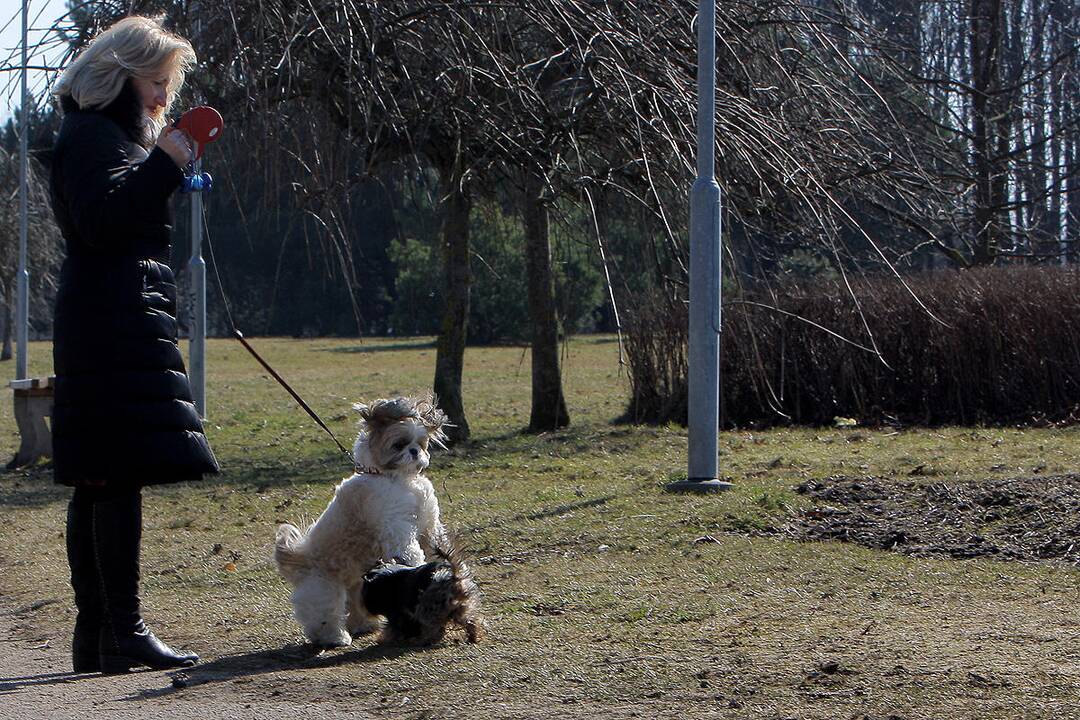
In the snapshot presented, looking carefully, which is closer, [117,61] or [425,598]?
[117,61]

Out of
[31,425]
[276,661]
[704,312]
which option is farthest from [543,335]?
[276,661]

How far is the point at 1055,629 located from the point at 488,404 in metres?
15.1

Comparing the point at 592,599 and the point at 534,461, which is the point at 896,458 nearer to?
the point at 534,461

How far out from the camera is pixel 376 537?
18.3 ft

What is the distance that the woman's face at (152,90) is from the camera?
512 centimetres

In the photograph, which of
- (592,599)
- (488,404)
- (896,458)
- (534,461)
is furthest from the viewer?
(488,404)

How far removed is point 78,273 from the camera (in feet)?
16.4

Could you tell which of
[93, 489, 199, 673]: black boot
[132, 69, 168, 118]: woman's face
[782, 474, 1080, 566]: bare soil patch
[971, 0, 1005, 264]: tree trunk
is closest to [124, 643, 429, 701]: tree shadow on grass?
[93, 489, 199, 673]: black boot

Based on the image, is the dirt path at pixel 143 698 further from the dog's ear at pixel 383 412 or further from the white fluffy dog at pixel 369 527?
the dog's ear at pixel 383 412

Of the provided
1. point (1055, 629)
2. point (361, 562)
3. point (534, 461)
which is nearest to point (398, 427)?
point (361, 562)

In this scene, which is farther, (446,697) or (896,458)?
(896,458)

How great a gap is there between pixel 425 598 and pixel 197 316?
12612mm

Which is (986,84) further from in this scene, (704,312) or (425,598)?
(425,598)

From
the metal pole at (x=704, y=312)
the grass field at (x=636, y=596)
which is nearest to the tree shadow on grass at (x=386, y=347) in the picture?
the grass field at (x=636, y=596)
